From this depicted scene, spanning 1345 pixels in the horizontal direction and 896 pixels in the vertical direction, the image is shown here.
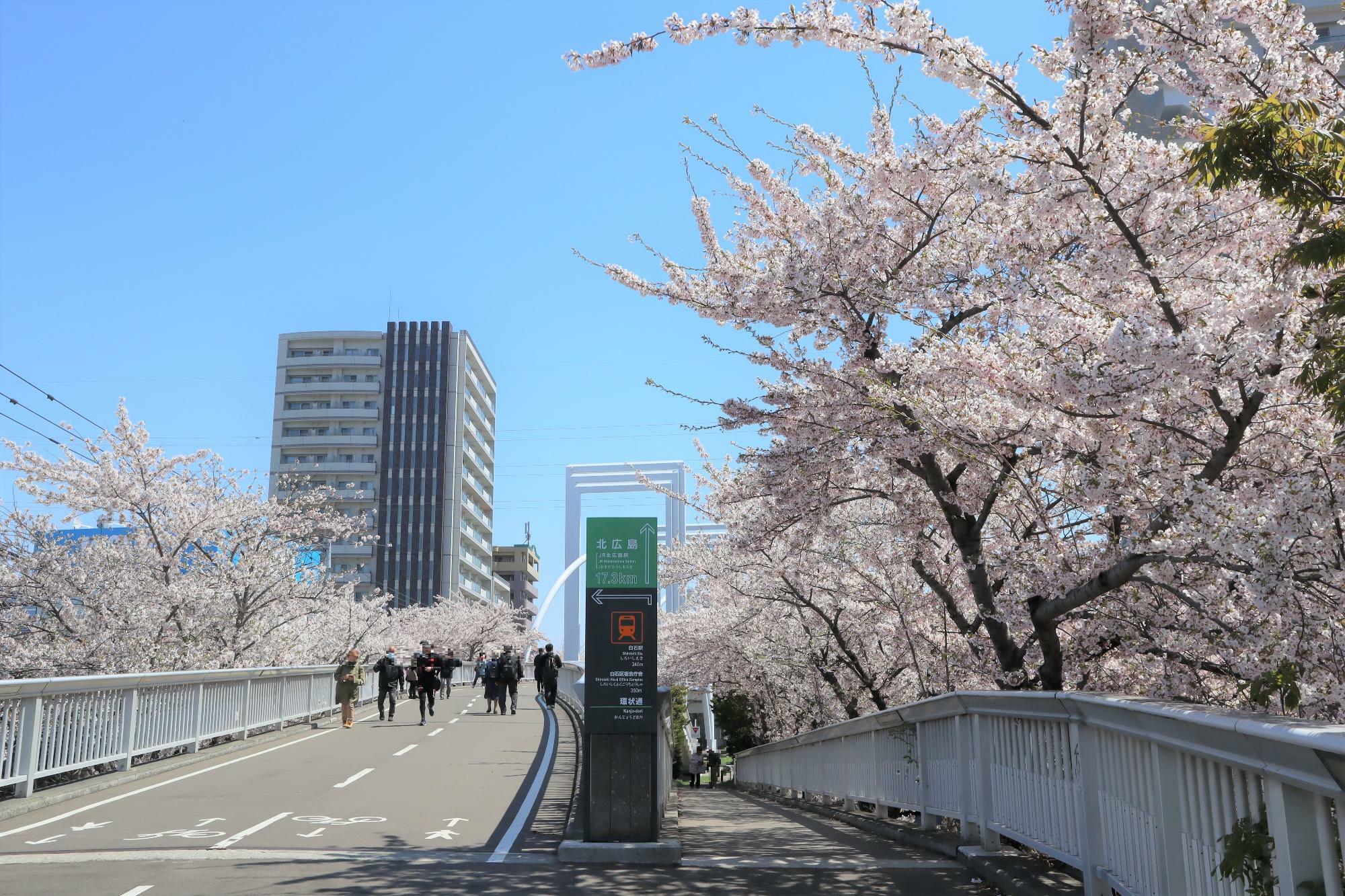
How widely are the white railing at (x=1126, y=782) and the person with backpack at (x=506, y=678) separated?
19256 mm

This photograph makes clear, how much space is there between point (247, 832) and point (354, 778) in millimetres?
4632

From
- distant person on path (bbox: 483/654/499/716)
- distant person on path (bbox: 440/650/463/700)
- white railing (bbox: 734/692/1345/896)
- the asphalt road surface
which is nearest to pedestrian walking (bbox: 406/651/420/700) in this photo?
distant person on path (bbox: 440/650/463/700)

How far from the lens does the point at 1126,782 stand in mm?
5121

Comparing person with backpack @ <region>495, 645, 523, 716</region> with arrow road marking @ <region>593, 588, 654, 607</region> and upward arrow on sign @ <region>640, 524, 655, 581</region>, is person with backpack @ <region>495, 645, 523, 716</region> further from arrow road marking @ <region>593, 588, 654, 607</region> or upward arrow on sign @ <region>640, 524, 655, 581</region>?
upward arrow on sign @ <region>640, 524, 655, 581</region>

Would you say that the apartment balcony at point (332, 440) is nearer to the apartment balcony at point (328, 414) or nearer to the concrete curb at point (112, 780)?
the apartment balcony at point (328, 414)

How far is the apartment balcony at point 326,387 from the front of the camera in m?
102

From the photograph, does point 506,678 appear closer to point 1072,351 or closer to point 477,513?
point 1072,351

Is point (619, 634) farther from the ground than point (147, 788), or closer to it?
farther from the ground

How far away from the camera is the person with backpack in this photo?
28234 mm

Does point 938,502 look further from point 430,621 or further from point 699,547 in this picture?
point 430,621

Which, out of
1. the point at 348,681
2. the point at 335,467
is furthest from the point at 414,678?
the point at 335,467

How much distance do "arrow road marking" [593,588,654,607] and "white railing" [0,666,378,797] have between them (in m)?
6.29

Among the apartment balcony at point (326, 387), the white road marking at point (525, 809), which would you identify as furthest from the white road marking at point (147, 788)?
the apartment balcony at point (326, 387)

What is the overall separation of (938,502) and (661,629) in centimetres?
2270
